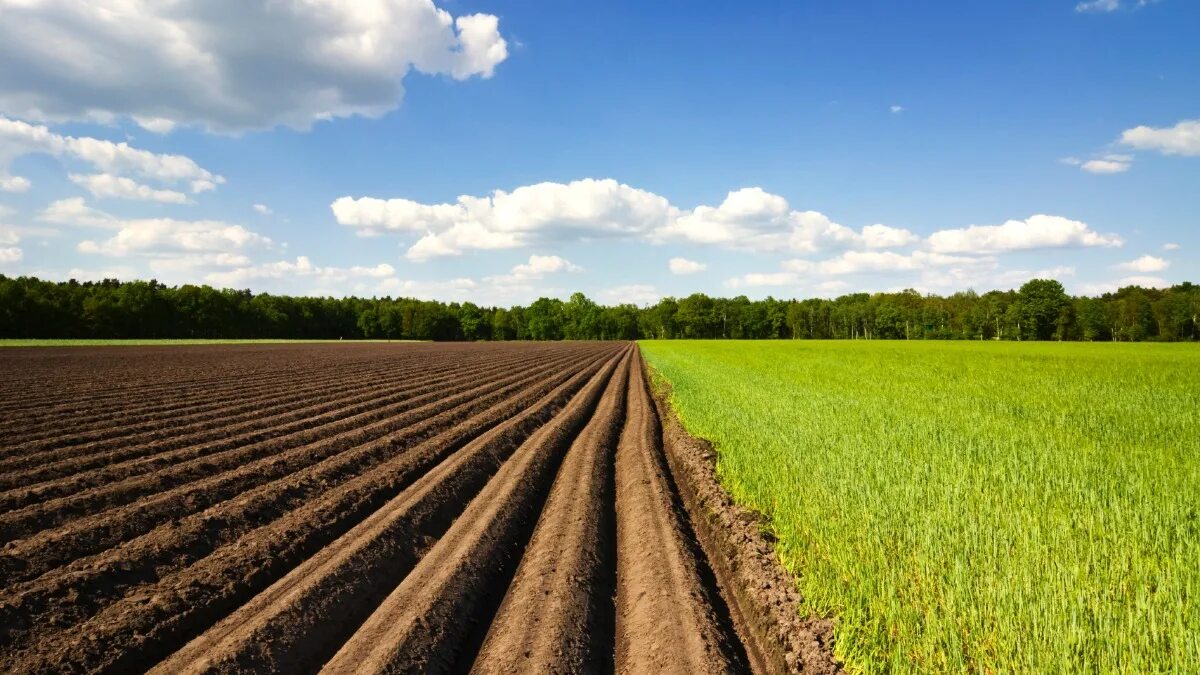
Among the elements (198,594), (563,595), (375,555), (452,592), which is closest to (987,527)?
(563,595)

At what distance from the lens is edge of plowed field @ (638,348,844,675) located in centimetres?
448

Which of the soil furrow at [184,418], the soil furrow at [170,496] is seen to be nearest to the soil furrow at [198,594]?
the soil furrow at [170,496]

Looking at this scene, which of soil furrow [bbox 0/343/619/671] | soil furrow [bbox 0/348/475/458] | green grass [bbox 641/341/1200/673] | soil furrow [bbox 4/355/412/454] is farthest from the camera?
soil furrow [bbox 4/355/412/454]

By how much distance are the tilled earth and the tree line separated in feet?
272

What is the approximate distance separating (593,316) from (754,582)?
437 feet

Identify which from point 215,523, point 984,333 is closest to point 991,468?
point 215,523

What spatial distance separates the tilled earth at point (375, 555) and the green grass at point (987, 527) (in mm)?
578

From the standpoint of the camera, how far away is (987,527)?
18.1 ft

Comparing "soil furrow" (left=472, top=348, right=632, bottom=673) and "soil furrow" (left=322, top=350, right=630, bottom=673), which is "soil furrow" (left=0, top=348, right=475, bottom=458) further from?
"soil furrow" (left=472, top=348, right=632, bottom=673)

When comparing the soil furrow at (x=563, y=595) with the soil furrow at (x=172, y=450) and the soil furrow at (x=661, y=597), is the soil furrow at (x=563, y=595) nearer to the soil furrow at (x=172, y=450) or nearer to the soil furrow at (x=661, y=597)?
the soil furrow at (x=661, y=597)

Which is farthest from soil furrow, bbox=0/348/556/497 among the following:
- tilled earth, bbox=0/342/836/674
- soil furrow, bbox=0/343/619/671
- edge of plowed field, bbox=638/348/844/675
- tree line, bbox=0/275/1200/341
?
tree line, bbox=0/275/1200/341

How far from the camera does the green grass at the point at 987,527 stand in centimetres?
369

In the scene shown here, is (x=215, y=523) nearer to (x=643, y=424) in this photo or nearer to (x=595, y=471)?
(x=595, y=471)

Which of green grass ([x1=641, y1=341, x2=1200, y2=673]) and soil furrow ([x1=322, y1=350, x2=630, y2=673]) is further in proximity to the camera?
soil furrow ([x1=322, y1=350, x2=630, y2=673])
